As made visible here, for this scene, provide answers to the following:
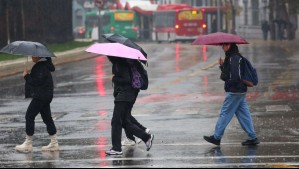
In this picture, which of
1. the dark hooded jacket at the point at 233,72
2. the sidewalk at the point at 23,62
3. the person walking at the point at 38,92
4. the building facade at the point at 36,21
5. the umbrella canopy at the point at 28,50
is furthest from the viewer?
the building facade at the point at 36,21

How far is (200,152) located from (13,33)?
3001cm

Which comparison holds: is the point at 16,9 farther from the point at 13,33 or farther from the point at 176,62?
the point at 176,62

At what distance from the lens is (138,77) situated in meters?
13.1

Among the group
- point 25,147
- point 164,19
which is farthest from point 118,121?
point 164,19

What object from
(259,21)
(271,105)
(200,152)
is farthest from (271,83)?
(259,21)

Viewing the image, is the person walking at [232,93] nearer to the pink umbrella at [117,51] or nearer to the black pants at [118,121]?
the black pants at [118,121]

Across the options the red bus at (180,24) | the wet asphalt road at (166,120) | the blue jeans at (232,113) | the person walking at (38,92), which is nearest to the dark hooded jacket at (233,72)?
the blue jeans at (232,113)

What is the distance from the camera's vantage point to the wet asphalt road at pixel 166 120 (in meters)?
12.6

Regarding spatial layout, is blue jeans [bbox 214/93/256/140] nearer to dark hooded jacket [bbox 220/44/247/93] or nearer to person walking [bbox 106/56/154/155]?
dark hooded jacket [bbox 220/44/247/93]

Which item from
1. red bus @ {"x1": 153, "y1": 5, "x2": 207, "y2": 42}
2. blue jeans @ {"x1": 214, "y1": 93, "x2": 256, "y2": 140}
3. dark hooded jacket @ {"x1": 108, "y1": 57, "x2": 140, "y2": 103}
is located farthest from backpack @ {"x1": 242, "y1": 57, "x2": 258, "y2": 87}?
red bus @ {"x1": 153, "y1": 5, "x2": 207, "y2": 42}

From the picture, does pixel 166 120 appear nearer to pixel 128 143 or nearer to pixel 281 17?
pixel 128 143

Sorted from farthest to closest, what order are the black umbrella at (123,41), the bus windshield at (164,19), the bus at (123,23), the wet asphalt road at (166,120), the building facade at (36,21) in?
the bus at (123,23)
the bus windshield at (164,19)
the building facade at (36,21)
the black umbrella at (123,41)
the wet asphalt road at (166,120)

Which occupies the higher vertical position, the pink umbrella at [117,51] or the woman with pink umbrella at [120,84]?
the pink umbrella at [117,51]

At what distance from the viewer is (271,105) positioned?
66.1ft
